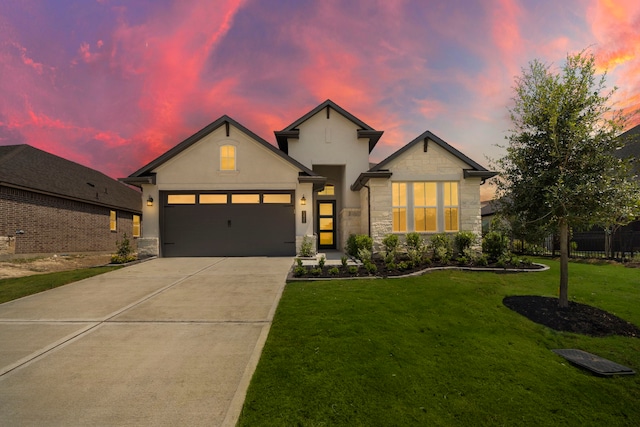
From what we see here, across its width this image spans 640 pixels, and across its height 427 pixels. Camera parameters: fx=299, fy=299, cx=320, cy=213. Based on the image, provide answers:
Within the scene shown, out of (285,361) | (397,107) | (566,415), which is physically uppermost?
(397,107)

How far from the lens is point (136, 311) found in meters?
6.32

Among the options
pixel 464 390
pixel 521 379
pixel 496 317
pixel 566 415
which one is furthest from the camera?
pixel 496 317

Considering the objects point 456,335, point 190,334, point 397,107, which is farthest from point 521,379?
point 397,107

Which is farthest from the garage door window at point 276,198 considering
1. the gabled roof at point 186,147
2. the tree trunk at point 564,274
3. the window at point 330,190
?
the tree trunk at point 564,274

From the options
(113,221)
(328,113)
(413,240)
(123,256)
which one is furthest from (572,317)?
(113,221)

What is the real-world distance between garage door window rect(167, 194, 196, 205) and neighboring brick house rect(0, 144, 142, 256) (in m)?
8.79

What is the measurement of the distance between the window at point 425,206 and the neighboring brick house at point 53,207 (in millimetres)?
20734

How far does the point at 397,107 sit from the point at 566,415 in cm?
1545

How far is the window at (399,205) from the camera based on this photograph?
14.0m

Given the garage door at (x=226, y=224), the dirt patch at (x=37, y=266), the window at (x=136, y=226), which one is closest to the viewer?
the dirt patch at (x=37, y=266)

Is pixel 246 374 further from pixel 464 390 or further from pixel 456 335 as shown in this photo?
pixel 456 335

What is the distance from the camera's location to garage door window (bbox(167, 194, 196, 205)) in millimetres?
14766

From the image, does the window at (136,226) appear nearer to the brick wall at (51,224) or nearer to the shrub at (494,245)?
the brick wall at (51,224)

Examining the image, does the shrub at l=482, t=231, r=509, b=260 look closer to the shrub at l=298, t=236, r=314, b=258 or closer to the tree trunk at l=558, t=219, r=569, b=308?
the tree trunk at l=558, t=219, r=569, b=308
